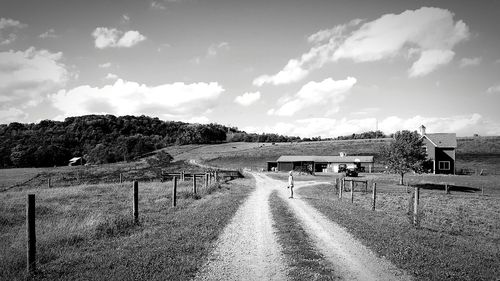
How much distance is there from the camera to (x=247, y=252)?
28.7ft

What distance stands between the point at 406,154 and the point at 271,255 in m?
43.8

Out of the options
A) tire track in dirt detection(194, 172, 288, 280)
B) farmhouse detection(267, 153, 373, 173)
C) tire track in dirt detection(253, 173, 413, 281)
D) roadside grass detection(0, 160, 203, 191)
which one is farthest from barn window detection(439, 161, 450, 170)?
tire track in dirt detection(194, 172, 288, 280)

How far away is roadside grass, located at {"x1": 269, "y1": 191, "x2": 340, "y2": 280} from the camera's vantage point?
22.6 ft

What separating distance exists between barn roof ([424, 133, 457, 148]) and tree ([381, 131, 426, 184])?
2464 cm

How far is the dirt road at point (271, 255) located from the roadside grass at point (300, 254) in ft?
0.66

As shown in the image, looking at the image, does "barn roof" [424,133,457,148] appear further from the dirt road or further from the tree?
the dirt road

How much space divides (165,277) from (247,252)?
271 centimetres

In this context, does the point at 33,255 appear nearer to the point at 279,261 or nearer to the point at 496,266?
the point at 279,261

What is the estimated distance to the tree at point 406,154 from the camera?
45588 millimetres

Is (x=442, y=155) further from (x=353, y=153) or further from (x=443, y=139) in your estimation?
(x=353, y=153)

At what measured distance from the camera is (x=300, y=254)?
8422 mm

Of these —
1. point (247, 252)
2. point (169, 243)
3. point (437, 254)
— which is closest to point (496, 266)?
point (437, 254)

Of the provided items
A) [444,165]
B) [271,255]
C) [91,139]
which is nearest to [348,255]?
[271,255]

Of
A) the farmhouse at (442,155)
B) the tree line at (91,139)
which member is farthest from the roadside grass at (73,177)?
the farmhouse at (442,155)
